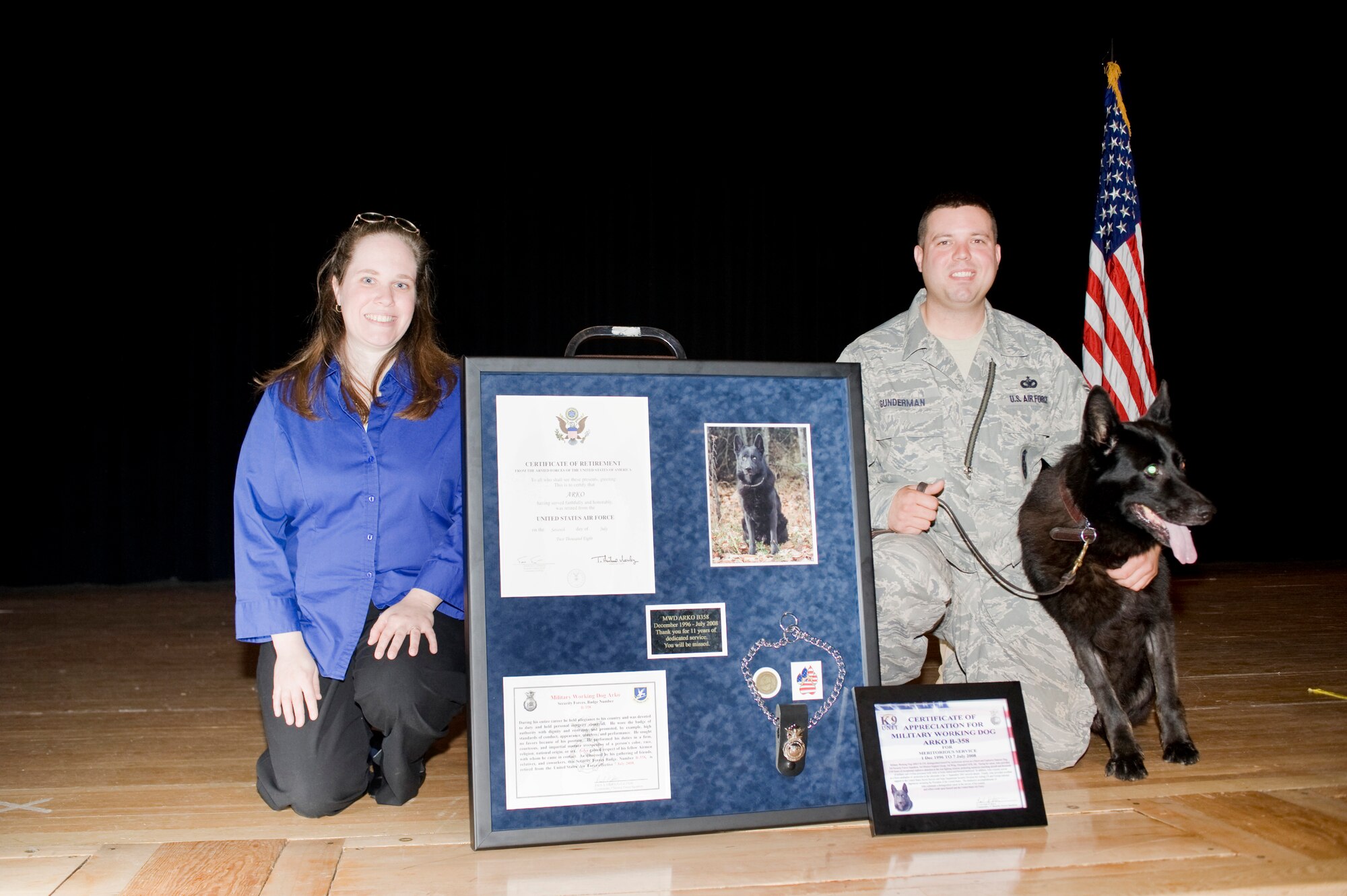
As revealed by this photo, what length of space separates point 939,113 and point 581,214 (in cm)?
264

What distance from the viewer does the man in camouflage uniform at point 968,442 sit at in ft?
7.34

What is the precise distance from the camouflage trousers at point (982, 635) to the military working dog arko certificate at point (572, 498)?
755 millimetres

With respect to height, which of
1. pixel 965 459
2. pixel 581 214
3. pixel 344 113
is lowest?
pixel 965 459

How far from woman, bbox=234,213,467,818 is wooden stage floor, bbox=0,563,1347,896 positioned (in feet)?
0.44

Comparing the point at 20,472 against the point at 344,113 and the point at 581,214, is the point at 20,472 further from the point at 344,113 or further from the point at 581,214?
the point at 581,214

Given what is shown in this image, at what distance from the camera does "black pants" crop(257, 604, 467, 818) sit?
6.02 ft

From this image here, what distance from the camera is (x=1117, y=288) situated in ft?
15.6

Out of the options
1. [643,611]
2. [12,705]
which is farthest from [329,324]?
[12,705]

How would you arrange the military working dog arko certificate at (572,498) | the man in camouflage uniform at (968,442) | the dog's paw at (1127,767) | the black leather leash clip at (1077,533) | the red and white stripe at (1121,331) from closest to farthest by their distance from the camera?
the military working dog arko certificate at (572,498) → the dog's paw at (1127,767) → the black leather leash clip at (1077,533) → the man in camouflage uniform at (968,442) → the red and white stripe at (1121,331)

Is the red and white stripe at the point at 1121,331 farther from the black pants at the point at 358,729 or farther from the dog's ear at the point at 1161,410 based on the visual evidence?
the black pants at the point at 358,729

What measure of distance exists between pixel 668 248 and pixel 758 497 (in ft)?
16.4

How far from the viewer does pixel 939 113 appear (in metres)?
6.63

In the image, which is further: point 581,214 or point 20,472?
point 581,214
